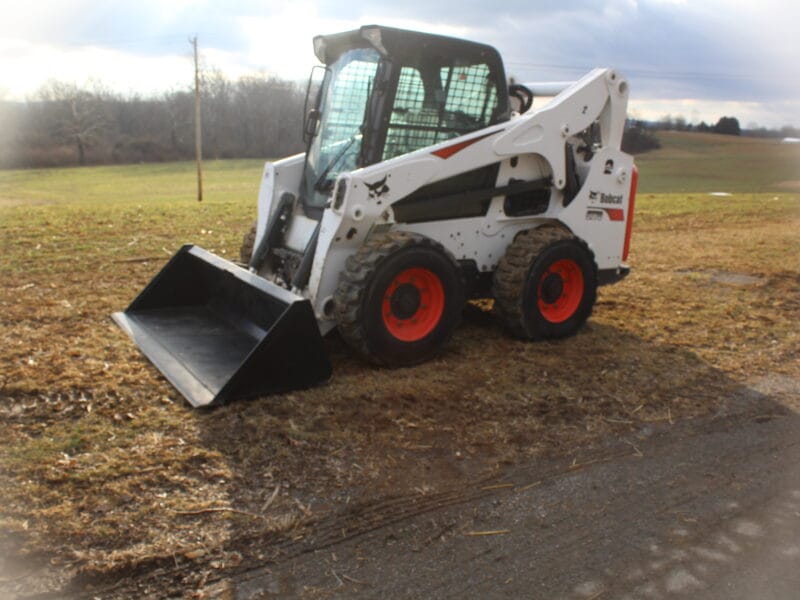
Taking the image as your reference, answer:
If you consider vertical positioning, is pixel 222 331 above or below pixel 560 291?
below

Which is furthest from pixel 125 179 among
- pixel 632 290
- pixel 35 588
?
pixel 35 588

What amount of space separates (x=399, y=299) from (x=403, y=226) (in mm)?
581

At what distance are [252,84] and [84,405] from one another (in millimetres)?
32317

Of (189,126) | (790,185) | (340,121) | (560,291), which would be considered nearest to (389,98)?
(340,121)

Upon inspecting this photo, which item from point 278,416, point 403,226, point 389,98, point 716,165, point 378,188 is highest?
point 389,98

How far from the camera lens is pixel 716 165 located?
1134 inches

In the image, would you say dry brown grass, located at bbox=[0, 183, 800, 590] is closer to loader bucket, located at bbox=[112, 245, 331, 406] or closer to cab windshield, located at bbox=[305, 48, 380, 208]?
loader bucket, located at bbox=[112, 245, 331, 406]

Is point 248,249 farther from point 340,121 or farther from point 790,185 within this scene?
point 790,185

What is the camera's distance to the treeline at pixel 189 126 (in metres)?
3.70

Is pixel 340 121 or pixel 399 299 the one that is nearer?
pixel 399 299

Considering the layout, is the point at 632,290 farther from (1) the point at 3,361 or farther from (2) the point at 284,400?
(1) the point at 3,361

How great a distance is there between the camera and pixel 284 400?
4.70 meters

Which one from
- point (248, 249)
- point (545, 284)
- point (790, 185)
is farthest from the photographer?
point (790, 185)

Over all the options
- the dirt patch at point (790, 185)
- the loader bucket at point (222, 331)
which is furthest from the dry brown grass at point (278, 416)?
the dirt patch at point (790, 185)
